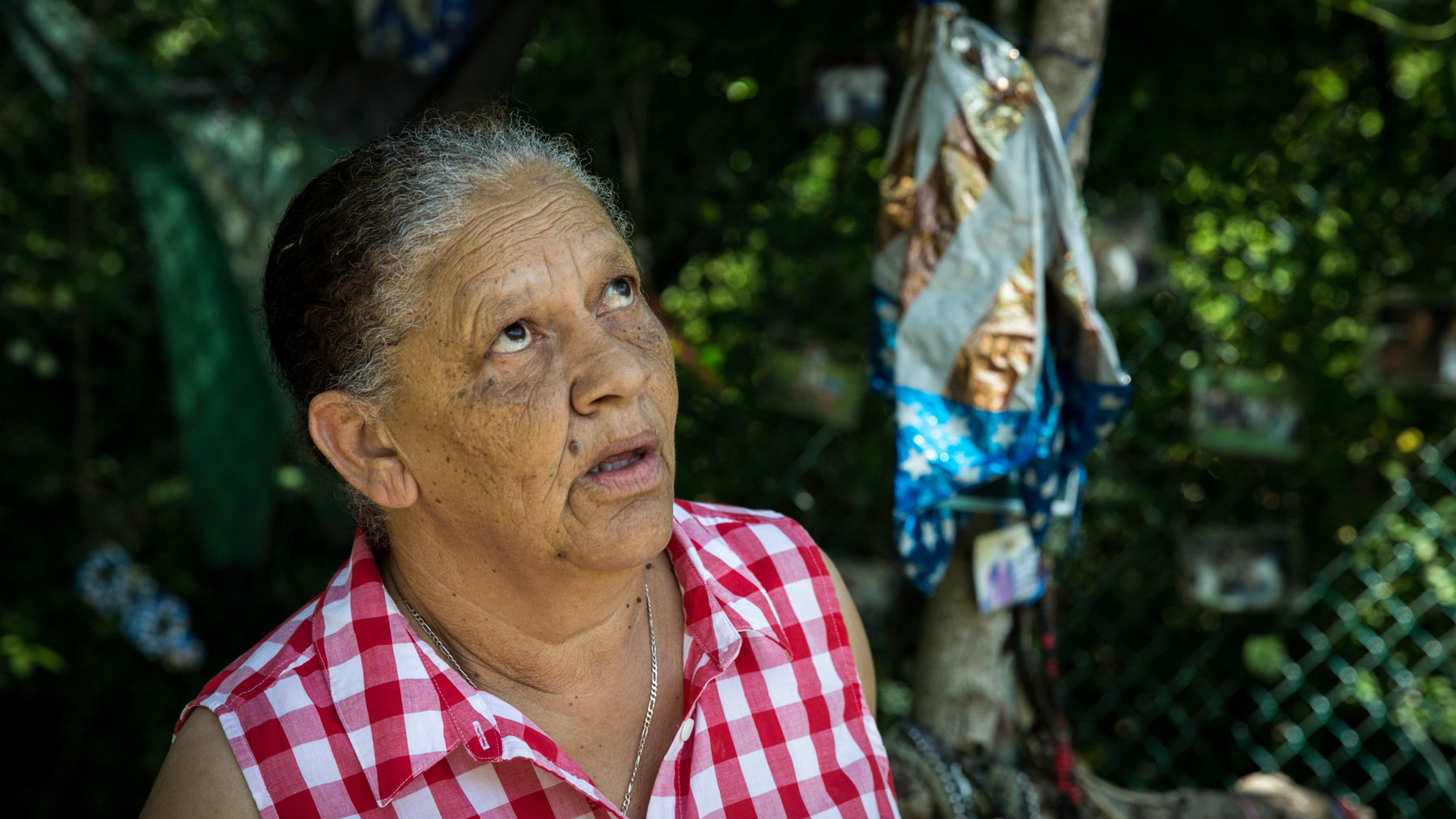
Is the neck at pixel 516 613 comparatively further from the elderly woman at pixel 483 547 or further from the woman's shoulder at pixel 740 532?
the woman's shoulder at pixel 740 532

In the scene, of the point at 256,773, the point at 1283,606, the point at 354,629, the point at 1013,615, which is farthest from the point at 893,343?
the point at 1283,606

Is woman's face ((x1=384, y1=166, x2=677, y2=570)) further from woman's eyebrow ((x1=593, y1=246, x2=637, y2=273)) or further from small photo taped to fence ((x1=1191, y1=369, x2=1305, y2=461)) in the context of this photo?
small photo taped to fence ((x1=1191, y1=369, x2=1305, y2=461))

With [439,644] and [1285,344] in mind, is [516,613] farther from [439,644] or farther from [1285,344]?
[1285,344]

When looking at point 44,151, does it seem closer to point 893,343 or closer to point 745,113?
point 745,113

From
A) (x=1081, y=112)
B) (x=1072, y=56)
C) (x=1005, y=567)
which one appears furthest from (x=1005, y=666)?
(x=1072, y=56)

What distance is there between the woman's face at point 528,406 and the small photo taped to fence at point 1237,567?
1.84m

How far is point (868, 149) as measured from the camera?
290 cm

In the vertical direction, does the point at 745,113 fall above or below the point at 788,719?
above

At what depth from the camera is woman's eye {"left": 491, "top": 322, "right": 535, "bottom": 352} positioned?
52.1 inches

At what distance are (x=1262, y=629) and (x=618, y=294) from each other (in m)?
2.16

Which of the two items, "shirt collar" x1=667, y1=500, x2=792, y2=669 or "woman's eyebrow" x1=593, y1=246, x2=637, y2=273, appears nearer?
"woman's eyebrow" x1=593, y1=246, x2=637, y2=273

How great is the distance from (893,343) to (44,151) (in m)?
2.71

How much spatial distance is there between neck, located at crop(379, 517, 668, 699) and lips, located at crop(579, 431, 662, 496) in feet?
0.39

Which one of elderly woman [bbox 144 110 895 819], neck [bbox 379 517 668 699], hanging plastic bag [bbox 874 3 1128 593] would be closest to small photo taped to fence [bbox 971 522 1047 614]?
hanging plastic bag [bbox 874 3 1128 593]
